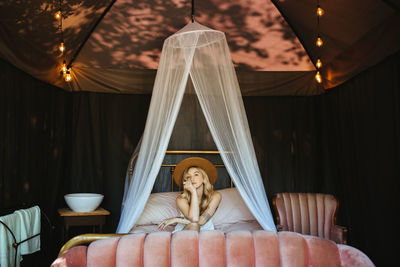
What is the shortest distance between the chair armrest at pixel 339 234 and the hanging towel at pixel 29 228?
306cm

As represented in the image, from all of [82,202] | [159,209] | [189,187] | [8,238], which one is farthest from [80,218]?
[189,187]

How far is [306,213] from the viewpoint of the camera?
4242 mm

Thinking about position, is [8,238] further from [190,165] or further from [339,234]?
[339,234]

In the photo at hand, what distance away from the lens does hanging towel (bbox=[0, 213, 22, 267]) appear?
296cm

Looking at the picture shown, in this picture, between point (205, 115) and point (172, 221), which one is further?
point (172, 221)

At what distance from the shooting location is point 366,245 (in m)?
3.95

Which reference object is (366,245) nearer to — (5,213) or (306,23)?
(306,23)

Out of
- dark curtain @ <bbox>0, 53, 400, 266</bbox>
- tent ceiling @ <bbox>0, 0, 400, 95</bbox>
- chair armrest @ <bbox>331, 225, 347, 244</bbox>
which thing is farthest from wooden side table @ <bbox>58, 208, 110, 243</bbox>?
chair armrest @ <bbox>331, 225, 347, 244</bbox>

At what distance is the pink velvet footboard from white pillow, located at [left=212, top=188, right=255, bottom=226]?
2.22 meters

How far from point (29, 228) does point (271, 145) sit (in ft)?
10.8

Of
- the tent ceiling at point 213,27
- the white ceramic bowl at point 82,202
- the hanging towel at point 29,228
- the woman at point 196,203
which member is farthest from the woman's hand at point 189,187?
the tent ceiling at point 213,27

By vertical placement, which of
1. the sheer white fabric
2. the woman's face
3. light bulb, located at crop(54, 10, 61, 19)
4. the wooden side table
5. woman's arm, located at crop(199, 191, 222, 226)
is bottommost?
the wooden side table

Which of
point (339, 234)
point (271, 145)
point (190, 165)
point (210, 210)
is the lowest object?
point (339, 234)

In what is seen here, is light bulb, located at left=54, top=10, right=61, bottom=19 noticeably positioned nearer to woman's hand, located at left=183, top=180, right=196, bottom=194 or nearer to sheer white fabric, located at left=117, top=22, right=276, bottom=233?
sheer white fabric, located at left=117, top=22, right=276, bottom=233
